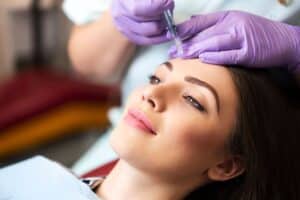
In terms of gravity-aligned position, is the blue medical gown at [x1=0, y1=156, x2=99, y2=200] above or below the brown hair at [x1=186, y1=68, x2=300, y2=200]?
below

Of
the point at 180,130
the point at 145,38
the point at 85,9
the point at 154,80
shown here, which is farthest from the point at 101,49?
the point at 180,130

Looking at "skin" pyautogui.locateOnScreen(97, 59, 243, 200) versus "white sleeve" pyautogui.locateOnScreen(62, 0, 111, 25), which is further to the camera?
"white sleeve" pyautogui.locateOnScreen(62, 0, 111, 25)

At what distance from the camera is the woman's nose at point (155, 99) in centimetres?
94

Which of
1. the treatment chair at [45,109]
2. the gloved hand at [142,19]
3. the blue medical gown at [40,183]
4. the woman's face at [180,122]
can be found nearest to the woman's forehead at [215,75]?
the woman's face at [180,122]

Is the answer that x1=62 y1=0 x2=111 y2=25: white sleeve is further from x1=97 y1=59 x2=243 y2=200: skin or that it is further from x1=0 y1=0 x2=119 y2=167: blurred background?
x1=0 y1=0 x2=119 y2=167: blurred background

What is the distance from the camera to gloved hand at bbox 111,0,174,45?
101 cm

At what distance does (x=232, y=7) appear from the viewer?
1180 mm

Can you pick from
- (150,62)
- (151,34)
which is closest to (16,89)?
(150,62)

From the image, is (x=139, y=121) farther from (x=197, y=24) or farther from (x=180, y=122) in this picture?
(x=197, y=24)

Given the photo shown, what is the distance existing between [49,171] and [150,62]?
0.33m

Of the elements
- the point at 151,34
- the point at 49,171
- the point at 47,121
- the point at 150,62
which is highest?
the point at 151,34

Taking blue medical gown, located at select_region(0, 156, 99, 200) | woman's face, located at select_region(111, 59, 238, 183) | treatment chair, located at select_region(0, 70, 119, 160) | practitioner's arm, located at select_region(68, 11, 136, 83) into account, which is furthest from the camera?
treatment chair, located at select_region(0, 70, 119, 160)

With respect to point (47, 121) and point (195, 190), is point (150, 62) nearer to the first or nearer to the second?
point (195, 190)

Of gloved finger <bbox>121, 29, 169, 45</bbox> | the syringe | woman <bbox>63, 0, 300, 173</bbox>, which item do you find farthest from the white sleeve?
the syringe
